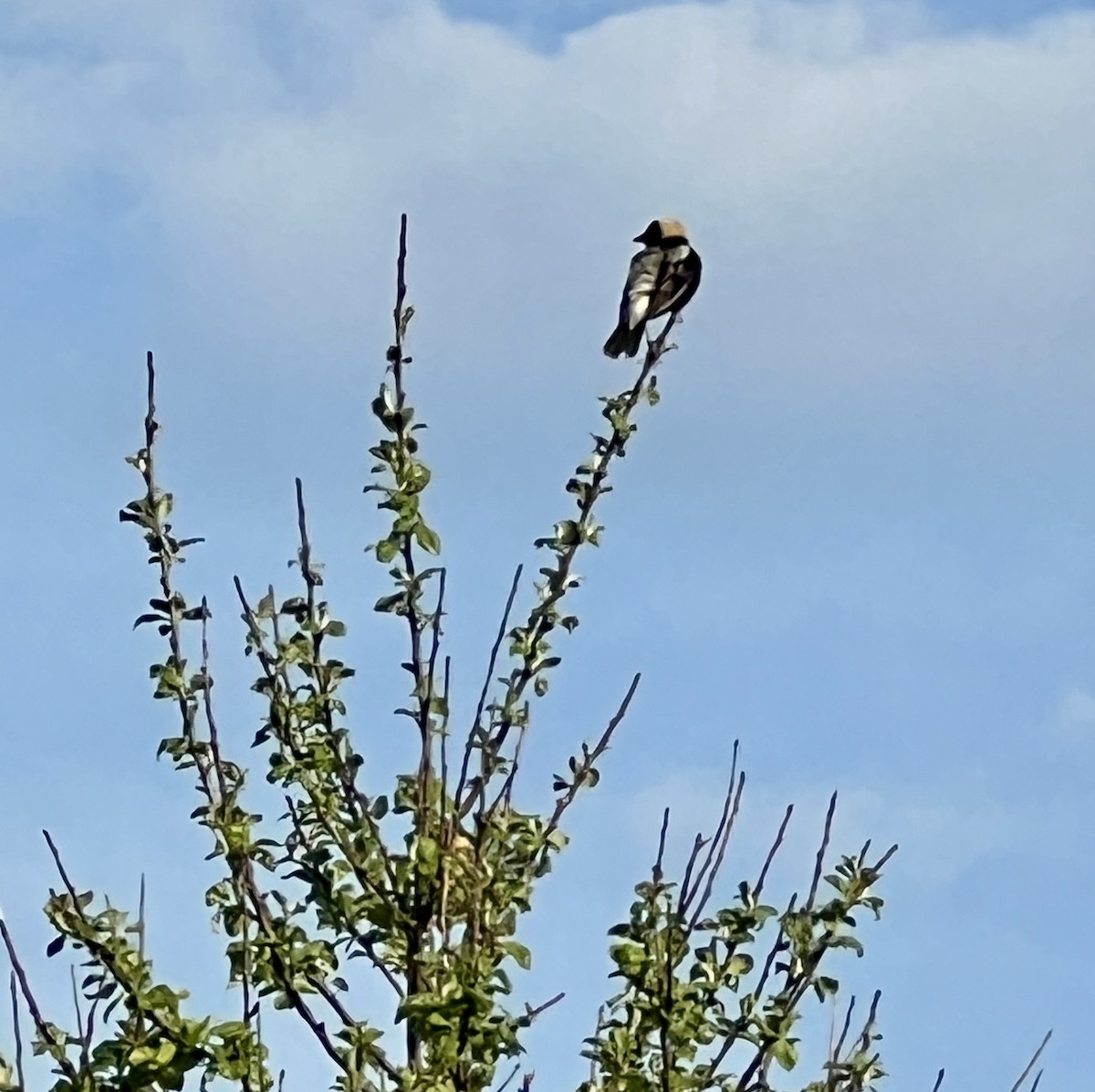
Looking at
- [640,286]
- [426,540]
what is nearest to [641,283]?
[640,286]

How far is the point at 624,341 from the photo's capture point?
34.6 ft

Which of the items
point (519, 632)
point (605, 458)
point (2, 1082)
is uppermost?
point (605, 458)

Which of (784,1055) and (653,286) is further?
(653,286)

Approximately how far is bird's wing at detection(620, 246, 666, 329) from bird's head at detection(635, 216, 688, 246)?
610mm

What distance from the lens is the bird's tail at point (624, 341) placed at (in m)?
10.5

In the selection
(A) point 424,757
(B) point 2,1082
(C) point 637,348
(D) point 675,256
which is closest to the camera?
(B) point 2,1082

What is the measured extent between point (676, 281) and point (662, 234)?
157cm

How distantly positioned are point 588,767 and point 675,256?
637cm

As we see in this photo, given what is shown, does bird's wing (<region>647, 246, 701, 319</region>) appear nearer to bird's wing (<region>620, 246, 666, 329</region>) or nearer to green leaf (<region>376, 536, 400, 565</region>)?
bird's wing (<region>620, 246, 666, 329</region>)

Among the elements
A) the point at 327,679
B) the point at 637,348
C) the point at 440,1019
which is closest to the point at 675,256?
the point at 637,348

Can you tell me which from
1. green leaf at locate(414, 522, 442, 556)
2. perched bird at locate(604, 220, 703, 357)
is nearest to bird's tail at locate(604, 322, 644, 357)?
perched bird at locate(604, 220, 703, 357)

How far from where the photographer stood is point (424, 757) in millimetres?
5582

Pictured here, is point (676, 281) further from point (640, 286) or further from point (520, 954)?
point (520, 954)

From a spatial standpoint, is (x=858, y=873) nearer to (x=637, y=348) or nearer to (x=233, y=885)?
(x=233, y=885)
